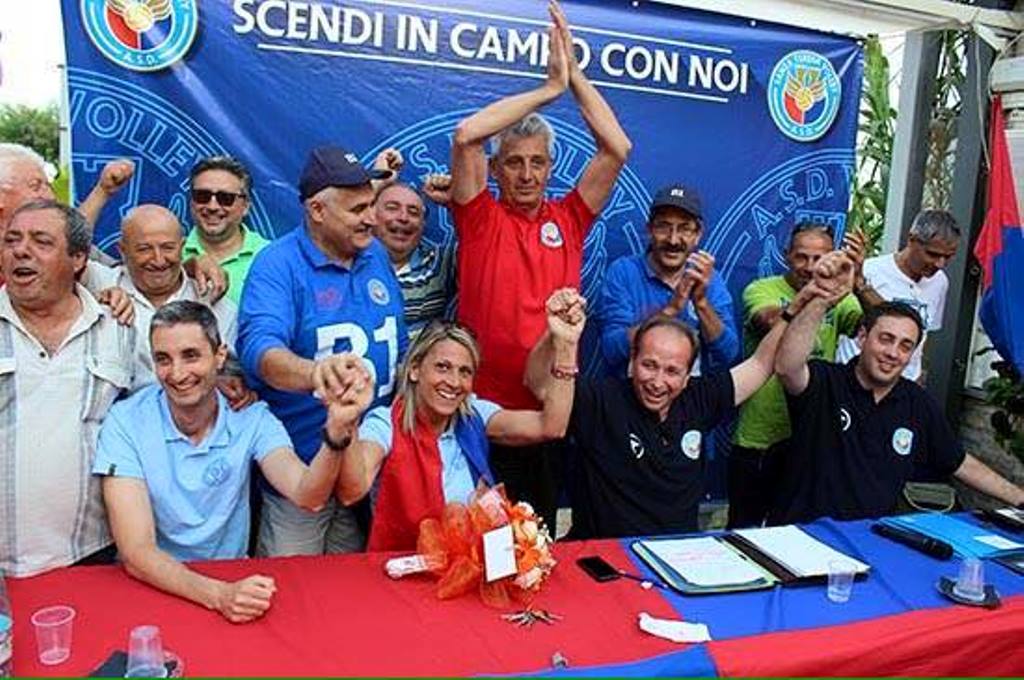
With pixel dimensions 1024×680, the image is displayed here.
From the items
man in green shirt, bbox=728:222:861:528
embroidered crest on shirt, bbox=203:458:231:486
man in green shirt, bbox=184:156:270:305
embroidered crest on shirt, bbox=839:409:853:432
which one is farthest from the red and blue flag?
embroidered crest on shirt, bbox=203:458:231:486

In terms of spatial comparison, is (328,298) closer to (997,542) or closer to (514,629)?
(514,629)

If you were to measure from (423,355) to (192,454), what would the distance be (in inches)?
25.2

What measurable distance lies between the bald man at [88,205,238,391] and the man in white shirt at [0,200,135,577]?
28 centimetres

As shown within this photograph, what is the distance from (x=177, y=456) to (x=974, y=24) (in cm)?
394

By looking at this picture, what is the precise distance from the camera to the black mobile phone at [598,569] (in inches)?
81.4

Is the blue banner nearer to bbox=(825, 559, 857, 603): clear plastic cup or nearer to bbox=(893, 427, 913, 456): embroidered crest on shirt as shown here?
bbox=(893, 427, 913, 456): embroidered crest on shirt

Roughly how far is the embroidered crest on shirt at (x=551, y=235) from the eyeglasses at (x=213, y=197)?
1.06 m

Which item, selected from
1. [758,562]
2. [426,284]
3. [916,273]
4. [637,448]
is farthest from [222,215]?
[916,273]

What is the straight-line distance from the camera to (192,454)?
2111 millimetres

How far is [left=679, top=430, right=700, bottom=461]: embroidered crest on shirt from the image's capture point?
2.67 metres

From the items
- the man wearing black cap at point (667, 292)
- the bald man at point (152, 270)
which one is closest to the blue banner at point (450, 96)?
the man wearing black cap at point (667, 292)

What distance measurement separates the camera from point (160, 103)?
10.4 ft

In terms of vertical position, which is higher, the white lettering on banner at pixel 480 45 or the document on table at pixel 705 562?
the white lettering on banner at pixel 480 45

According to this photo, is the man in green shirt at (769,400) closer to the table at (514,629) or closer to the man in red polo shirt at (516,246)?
the man in red polo shirt at (516,246)
